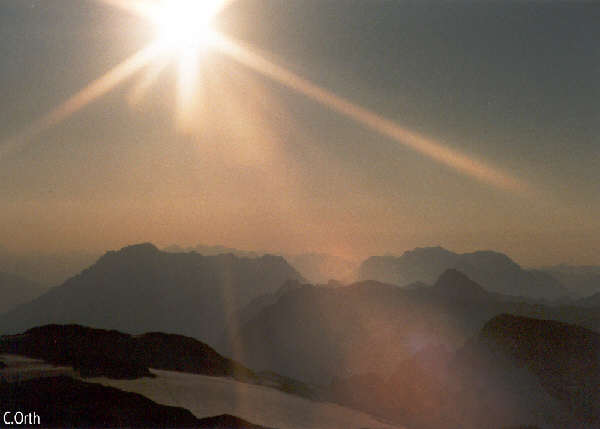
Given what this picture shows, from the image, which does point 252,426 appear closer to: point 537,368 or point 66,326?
point 66,326

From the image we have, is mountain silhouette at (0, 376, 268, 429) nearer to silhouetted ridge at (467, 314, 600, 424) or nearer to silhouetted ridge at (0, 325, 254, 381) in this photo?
silhouetted ridge at (0, 325, 254, 381)

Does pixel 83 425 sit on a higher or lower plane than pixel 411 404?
lower

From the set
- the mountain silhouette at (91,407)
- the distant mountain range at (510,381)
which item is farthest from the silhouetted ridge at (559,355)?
the mountain silhouette at (91,407)

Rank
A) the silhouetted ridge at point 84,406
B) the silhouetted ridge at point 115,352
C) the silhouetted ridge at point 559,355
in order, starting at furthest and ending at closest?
the silhouetted ridge at point 559,355 < the silhouetted ridge at point 115,352 < the silhouetted ridge at point 84,406

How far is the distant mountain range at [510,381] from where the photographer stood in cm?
7750

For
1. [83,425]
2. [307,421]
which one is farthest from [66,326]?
[307,421]

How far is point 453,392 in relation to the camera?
8800 cm

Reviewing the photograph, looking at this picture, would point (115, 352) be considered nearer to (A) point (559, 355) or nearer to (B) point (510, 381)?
(B) point (510, 381)

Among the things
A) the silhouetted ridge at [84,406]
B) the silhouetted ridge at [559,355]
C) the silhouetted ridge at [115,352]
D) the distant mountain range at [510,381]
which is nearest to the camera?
the silhouetted ridge at [84,406]

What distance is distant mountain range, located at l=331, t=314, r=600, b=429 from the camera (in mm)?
77500

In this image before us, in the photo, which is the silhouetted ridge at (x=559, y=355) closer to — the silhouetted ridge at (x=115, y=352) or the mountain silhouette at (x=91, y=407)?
the silhouetted ridge at (x=115, y=352)

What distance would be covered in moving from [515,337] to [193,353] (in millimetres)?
80190

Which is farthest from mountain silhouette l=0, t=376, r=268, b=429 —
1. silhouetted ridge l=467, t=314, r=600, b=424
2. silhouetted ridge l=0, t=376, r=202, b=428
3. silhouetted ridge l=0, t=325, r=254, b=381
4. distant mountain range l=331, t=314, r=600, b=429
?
silhouetted ridge l=467, t=314, r=600, b=424

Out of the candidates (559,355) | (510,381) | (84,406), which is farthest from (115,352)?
(559,355)
